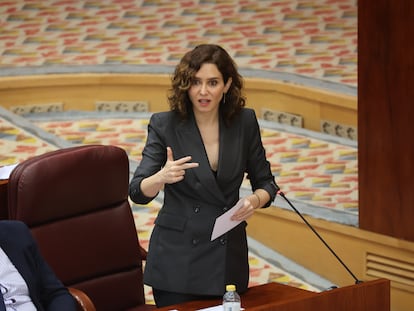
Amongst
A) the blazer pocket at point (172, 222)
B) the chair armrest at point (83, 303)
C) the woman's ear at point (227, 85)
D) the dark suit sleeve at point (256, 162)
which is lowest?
the chair armrest at point (83, 303)

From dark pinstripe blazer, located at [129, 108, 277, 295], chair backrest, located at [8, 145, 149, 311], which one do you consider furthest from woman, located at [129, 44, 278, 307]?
chair backrest, located at [8, 145, 149, 311]

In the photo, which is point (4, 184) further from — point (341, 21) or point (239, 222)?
point (341, 21)

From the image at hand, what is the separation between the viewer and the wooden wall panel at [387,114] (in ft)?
15.0

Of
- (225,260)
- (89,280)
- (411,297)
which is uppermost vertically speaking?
(225,260)

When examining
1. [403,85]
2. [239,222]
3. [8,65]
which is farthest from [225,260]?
[8,65]

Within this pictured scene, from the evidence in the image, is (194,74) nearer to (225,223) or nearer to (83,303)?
(225,223)

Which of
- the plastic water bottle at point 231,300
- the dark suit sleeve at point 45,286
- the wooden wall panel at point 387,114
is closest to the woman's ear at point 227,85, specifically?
the plastic water bottle at point 231,300

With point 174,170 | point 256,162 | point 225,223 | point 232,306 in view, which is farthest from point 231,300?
point 256,162

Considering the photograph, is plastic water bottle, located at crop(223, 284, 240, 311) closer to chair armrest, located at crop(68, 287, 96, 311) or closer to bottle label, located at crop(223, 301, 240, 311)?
bottle label, located at crop(223, 301, 240, 311)

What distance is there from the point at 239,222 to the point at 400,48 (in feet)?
5.94

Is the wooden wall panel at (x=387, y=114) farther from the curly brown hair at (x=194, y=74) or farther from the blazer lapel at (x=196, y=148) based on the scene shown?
the blazer lapel at (x=196, y=148)

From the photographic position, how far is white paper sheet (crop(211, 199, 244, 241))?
299 centimetres

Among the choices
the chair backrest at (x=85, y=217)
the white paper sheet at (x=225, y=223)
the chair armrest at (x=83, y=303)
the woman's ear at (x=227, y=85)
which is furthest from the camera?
the chair backrest at (x=85, y=217)

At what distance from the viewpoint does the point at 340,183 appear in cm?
594
